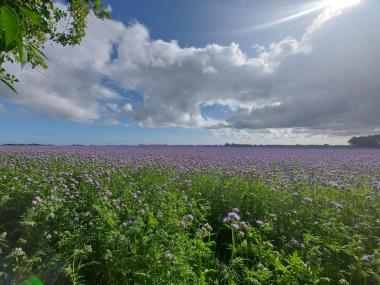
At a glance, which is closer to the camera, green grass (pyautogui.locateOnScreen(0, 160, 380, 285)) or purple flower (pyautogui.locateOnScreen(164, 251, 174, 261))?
purple flower (pyautogui.locateOnScreen(164, 251, 174, 261))

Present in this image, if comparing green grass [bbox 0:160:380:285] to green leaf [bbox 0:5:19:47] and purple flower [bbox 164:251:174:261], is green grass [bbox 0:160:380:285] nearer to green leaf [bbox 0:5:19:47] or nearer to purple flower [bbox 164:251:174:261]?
purple flower [bbox 164:251:174:261]

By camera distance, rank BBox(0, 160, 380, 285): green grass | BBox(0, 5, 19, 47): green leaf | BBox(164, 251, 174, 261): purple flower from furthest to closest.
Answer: BBox(0, 160, 380, 285): green grass, BBox(164, 251, 174, 261): purple flower, BBox(0, 5, 19, 47): green leaf

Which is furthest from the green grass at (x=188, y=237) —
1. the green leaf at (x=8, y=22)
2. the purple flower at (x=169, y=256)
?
the green leaf at (x=8, y=22)

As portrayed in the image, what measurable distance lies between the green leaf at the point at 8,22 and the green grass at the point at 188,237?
108 inches

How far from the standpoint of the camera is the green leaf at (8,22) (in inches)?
34.3

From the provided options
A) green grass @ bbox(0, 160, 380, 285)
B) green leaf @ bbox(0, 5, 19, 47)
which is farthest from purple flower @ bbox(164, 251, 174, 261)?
green leaf @ bbox(0, 5, 19, 47)

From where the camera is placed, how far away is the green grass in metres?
3.38

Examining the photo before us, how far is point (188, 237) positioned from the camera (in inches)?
154

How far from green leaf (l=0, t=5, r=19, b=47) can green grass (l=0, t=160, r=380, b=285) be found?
8.96ft

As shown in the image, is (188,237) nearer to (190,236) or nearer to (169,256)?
(169,256)

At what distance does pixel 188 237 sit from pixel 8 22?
136 inches

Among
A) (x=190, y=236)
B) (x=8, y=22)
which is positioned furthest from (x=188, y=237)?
(x=8, y=22)

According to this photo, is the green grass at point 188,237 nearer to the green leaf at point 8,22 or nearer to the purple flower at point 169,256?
the purple flower at point 169,256

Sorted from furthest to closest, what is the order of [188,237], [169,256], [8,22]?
[188,237] < [169,256] < [8,22]
